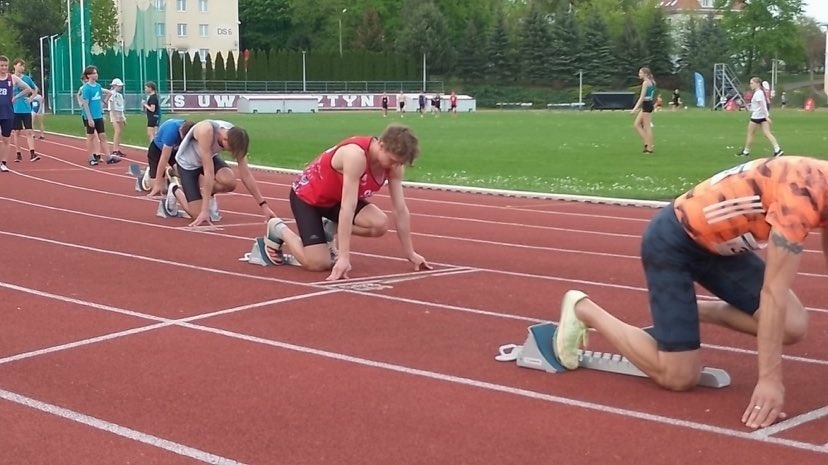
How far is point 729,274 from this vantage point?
5695mm

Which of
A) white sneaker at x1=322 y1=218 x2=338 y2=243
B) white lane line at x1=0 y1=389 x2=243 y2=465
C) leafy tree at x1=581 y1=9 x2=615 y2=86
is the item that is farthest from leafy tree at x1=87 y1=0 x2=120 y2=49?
white lane line at x1=0 y1=389 x2=243 y2=465

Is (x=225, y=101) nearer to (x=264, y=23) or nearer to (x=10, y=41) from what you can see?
(x=10, y=41)

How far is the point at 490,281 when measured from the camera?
365 inches

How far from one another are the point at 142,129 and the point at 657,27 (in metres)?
62.2

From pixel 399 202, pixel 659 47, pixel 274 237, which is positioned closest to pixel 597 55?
pixel 659 47

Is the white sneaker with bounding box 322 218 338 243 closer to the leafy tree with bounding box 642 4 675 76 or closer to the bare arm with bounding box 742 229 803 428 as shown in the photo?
the bare arm with bounding box 742 229 803 428

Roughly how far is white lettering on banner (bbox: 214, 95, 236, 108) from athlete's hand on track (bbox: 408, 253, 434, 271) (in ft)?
212

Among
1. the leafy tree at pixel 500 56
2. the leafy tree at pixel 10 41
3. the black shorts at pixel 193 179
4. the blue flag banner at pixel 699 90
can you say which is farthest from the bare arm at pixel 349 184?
the leafy tree at pixel 500 56

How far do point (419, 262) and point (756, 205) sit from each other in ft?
15.7

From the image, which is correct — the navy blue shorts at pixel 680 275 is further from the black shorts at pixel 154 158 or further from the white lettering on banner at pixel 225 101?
the white lettering on banner at pixel 225 101

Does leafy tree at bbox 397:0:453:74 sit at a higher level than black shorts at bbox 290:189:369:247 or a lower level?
higher

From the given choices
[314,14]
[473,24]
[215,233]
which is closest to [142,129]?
[215,233]

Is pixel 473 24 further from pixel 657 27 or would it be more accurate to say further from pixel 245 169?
pixel 245 169

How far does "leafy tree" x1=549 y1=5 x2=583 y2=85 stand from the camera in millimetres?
87688
